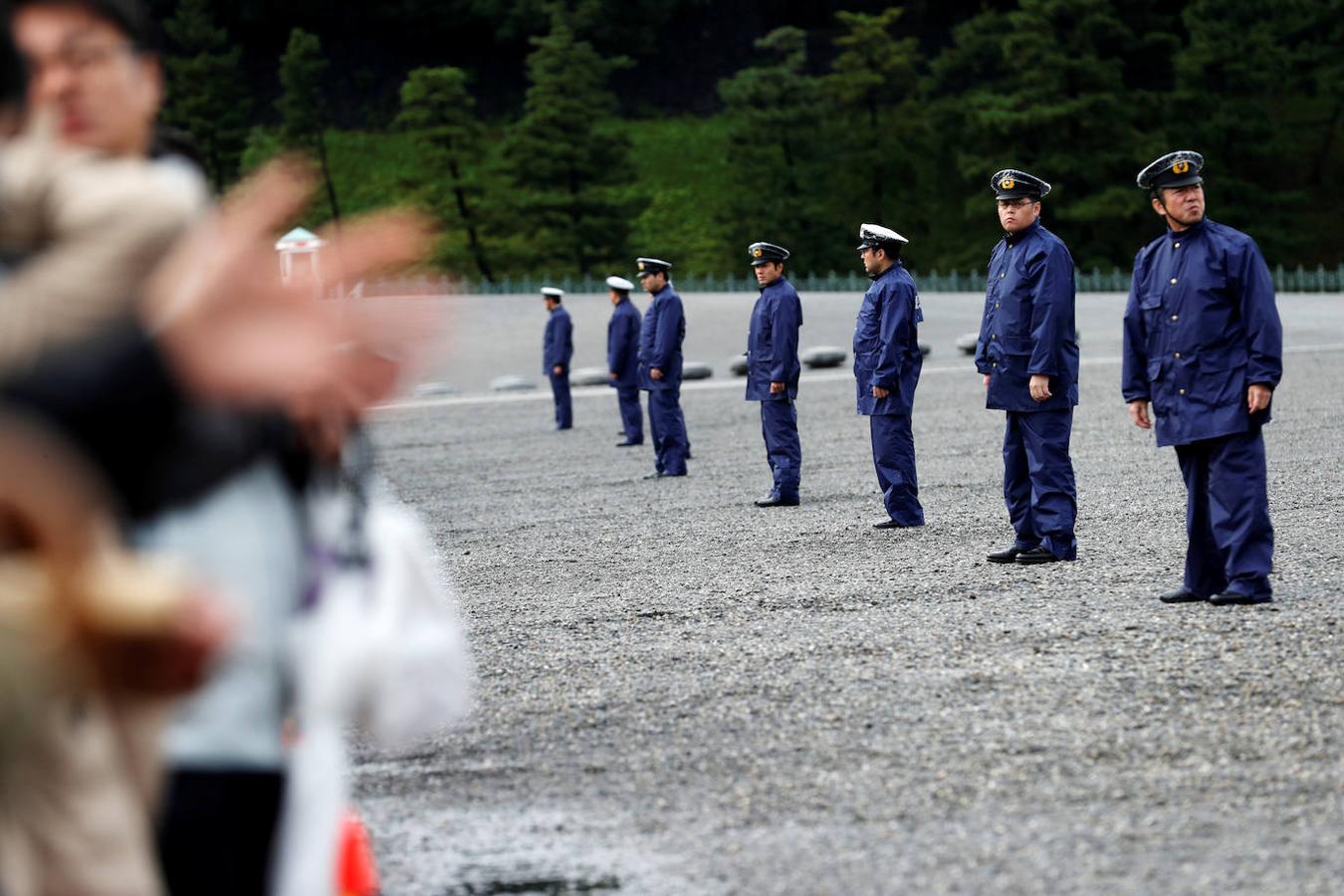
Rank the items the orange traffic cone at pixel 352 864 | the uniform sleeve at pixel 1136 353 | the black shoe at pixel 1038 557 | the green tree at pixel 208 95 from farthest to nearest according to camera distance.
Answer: the green tree at pixel 208 95, the black shoe at pixel 1038 557, the uniform sleeve at pixel 1136 353, the orange traffic cone at pixel 352 864

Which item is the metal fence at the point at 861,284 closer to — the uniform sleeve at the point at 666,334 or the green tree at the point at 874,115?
the green tree at the point at 874,115

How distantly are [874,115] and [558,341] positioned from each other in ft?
122

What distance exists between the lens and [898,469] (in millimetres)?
11320

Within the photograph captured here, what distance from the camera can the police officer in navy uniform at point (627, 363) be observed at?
1964cm

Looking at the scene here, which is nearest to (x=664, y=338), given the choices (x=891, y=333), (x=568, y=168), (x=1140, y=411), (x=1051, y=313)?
(x=891, y=333)

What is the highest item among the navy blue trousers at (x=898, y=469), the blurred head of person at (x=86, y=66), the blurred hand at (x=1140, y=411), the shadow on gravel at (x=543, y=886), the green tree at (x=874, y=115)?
the green tree at (x=874, y=115)

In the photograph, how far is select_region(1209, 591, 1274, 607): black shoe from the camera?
771 centimetres

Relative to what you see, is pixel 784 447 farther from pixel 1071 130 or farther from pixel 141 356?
pixel 1071 130

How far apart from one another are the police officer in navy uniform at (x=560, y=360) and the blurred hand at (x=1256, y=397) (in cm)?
1472

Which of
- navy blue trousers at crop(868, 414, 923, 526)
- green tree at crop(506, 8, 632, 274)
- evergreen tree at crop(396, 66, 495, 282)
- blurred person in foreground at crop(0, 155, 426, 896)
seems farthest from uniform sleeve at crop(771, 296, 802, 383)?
evergreen tree at crop(396, 66, 495, 282)

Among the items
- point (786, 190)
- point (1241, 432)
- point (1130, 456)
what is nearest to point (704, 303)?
point (786, 190)

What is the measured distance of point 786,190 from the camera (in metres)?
53.8

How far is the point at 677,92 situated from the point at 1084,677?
7265 cm

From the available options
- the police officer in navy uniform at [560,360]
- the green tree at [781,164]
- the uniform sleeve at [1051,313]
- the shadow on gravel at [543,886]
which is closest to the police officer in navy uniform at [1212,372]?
the uniform sleeve at [1051,313]
